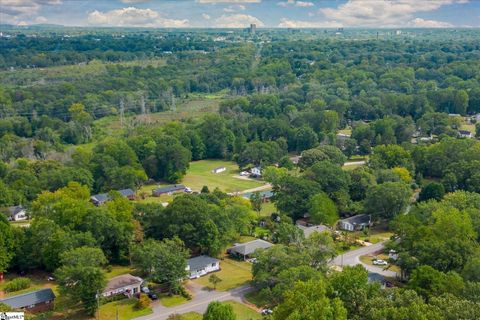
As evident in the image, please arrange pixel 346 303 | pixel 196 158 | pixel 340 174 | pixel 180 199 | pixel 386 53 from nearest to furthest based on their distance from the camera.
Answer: pixel 346 303 < pixel 180 199 < pixel 340 174 < pixel 196 158 < pixel 386 53

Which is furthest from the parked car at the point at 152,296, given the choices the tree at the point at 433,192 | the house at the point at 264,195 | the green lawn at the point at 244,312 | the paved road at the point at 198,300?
the tree at the point at 433,192

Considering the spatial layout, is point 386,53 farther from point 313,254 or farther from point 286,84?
point 313,254

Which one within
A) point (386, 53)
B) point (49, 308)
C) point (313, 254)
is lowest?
point (49, 308)

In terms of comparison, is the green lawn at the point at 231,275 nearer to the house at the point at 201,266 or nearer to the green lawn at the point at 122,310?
the house at the point at 201,266

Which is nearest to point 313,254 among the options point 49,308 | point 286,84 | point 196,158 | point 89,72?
point 49,308

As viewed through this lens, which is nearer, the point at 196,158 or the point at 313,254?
the point at 313,254

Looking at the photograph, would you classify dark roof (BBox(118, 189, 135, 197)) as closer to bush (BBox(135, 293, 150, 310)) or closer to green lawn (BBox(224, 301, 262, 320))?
bush (BBox(135, 293, 150, 310))
